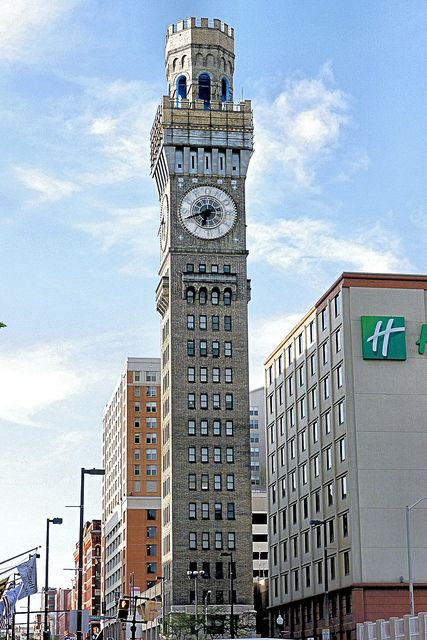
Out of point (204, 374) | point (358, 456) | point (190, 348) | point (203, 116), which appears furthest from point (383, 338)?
point (203, 116)

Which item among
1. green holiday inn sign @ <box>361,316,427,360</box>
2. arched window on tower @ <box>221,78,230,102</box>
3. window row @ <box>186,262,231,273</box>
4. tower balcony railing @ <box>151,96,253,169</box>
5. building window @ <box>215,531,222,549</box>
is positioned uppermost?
arched window on tower @ <box>221,78,230,102</box>

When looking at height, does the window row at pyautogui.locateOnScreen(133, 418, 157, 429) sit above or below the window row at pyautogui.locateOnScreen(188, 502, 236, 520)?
above

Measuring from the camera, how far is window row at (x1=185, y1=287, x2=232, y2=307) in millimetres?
141000

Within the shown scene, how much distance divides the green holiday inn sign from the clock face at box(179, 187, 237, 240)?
163ft

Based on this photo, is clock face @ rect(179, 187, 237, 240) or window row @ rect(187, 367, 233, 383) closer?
window row @ rect(187, 367, 233, 383)

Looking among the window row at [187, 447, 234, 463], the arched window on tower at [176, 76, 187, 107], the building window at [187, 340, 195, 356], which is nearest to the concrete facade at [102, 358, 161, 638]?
the window row at [187, 447, 234, 463]

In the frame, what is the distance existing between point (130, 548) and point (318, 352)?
88.7 metres

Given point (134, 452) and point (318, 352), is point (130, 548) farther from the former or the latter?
point (318, 352)

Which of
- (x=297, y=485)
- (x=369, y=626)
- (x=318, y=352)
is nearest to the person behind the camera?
(x=369, y=626)

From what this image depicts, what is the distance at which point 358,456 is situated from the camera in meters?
93.8

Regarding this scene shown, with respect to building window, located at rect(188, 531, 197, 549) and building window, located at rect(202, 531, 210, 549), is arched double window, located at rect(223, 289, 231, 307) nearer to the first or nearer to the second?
building window, located at rect(202, 531, 210, 549)

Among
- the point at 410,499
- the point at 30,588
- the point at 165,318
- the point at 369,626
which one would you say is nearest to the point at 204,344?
the point at 165,318

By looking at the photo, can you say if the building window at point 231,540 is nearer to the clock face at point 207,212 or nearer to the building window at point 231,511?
the building window at point 231,511

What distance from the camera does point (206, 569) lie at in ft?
437
